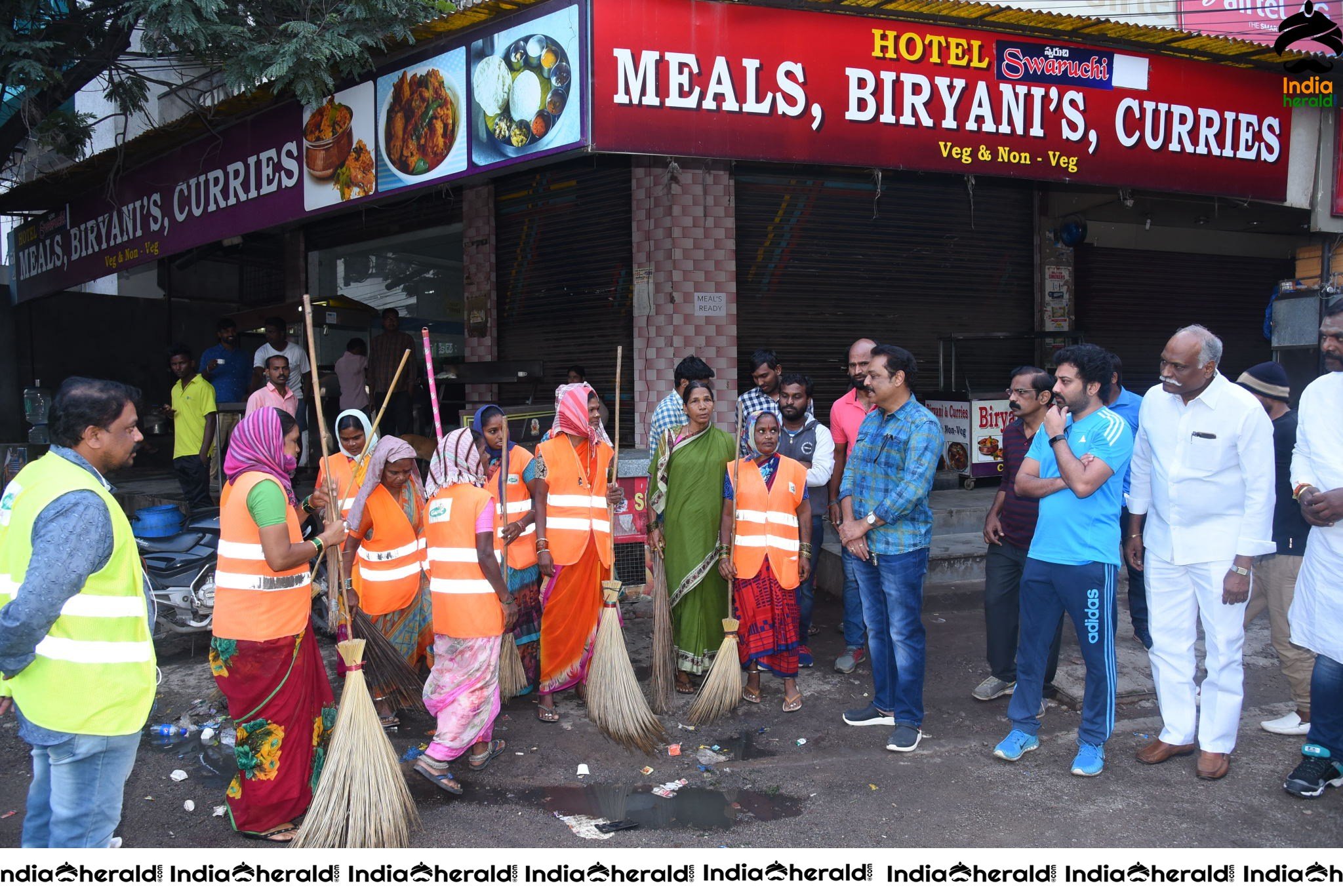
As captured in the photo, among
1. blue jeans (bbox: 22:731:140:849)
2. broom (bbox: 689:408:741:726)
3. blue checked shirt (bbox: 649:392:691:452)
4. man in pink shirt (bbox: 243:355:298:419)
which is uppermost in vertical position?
man in pink shirt (bbox: 243:355:298:419)

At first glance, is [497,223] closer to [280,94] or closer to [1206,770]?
[280,94]

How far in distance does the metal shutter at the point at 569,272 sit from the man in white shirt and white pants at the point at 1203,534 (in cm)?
579

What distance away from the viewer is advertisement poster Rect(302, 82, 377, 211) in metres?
7.61

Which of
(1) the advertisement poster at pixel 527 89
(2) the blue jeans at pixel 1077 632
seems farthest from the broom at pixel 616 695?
(1) the advertisement poster at pixel 527 89

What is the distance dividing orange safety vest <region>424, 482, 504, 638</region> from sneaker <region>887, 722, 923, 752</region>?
1.94 metres

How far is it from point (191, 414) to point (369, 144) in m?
3.30

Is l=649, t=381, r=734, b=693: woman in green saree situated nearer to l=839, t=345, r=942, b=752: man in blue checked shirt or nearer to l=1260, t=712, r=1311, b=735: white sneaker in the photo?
l=839, t=345, r=942, b=752: man in blue checked shirt

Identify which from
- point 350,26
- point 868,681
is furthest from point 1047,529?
point 350,26

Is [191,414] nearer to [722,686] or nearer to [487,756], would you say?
[487,756]

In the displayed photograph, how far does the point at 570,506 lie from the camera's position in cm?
512

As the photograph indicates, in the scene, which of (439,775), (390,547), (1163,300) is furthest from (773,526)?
(1163,300)

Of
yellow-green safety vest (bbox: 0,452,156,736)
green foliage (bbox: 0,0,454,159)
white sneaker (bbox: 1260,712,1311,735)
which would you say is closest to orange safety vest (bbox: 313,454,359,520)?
yellow-green safety vest (bbox: 0,452,156,736)

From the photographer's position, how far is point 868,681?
18.3 ft
